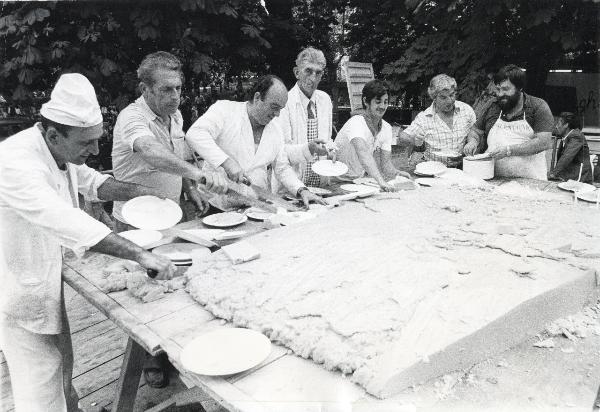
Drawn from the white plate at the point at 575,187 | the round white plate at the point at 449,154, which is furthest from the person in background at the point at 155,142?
the white plate at the point at 575,187

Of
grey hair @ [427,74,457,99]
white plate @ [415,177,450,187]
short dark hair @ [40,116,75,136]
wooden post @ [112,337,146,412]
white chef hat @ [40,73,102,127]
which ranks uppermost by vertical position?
grey hair @ [427,74,457,99]

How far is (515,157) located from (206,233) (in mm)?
2812

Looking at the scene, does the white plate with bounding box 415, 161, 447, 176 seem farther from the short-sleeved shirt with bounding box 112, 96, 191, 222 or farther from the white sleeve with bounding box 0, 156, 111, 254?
the white sleeve with bounding box 0, 156, 111, 254

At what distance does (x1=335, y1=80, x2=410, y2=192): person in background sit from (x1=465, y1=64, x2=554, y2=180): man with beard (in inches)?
29.0

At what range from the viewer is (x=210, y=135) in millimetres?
3162

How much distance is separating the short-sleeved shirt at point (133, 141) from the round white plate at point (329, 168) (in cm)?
100

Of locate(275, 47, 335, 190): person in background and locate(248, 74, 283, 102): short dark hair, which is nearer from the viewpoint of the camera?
locate(248, 74, 283, 102): short dark hair

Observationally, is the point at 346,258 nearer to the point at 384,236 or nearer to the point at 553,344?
the point at 384,236

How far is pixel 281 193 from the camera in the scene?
3471 mm

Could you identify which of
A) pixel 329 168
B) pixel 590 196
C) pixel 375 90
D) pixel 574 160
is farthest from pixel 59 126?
pixel 574 160

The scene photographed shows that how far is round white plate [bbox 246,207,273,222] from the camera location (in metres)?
2.81

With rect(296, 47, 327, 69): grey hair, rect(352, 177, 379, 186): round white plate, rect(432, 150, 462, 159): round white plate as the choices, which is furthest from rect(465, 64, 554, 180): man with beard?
rect(296, 47, 327, 69): grey hair

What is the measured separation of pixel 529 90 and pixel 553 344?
6.32 metres

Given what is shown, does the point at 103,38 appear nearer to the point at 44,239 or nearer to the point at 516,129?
the point at 44,239
